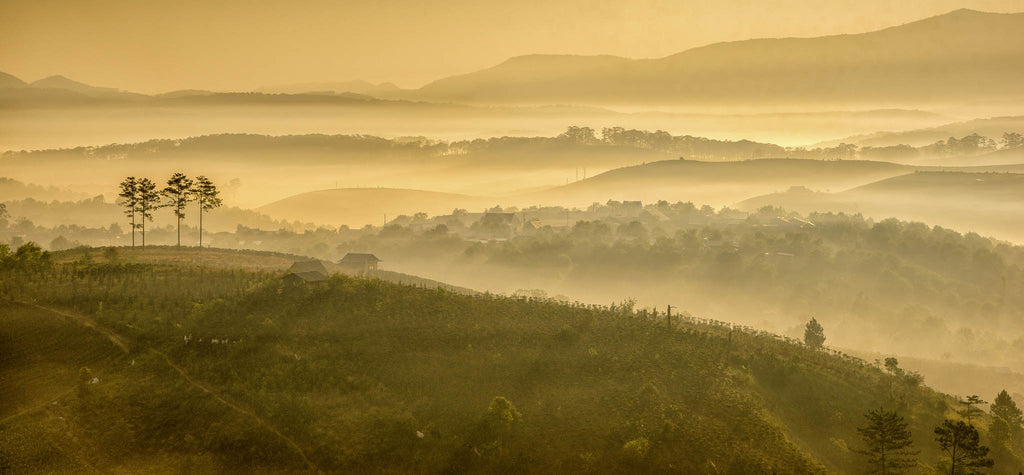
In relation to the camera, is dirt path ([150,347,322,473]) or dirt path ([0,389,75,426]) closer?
dirt path ([150,347,322,473])

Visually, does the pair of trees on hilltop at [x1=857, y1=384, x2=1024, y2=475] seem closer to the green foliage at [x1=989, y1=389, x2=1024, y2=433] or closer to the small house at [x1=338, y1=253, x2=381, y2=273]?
the green foliage at [x1=989, y1=389, x2=1024, y2=433]

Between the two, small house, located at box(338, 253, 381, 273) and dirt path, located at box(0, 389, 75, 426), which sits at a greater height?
small house, located at box(338, 253, 381, 273)

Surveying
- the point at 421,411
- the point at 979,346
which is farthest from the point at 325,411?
the point at 979,346

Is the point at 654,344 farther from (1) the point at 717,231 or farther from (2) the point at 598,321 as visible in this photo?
(1) the point at 717,231

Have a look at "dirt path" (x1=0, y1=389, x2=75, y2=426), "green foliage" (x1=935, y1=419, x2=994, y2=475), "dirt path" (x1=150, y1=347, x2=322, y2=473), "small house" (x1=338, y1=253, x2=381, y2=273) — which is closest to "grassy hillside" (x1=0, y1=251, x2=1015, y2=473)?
"dirt path" (x1=150, y1=347, x2=322, y2=473)

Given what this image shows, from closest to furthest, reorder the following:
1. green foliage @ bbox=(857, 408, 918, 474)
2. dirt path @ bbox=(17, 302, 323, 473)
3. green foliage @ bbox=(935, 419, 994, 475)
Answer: green foliage @ bbox=(935, 419, 994, 475)
green foliage @ bbox=(857, 408, 918, 474)
dirt path @ bbox=(17, 302, 323, 473)

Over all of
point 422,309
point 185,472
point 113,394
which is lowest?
point 185,472

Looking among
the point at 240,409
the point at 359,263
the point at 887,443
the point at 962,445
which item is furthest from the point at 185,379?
the point at 359,263
